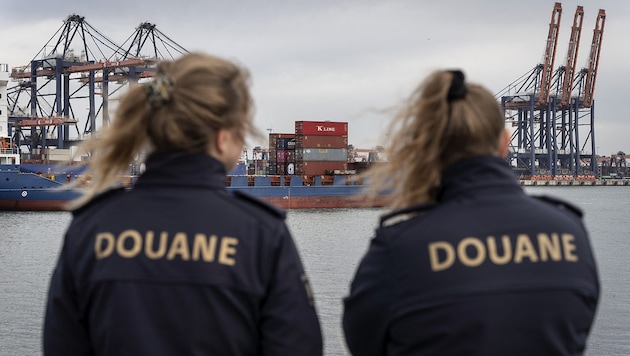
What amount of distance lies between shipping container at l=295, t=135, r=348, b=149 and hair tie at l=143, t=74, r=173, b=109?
41752 millimetres

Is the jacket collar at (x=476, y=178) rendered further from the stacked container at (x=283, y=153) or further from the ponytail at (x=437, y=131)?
the stacked container at (x=283, y=153)

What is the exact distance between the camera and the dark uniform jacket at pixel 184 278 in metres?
1.66

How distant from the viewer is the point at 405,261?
1.64 metres

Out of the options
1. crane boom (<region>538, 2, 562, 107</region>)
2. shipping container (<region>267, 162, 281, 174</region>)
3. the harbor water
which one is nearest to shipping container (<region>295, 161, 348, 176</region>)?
shipping container (<region>267, 162, 281, 174</region>)

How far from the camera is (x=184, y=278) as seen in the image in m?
1.66

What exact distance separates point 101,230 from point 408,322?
28.2 inches

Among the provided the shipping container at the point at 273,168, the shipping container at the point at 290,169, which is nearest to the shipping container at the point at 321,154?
the shipping container at the point at 290,169

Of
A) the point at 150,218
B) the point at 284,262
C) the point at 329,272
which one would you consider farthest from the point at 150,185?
the point at 329,272

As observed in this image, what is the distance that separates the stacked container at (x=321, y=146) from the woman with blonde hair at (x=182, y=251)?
41.4 m

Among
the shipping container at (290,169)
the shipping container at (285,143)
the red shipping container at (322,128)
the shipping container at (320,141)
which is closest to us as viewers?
the shipping container at (320,141)

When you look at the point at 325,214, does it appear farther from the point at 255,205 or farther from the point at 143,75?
the point at 255,205

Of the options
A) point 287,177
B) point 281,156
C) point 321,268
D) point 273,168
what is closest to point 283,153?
point 281,156

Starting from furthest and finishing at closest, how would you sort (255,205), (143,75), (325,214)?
(143,75), (325,214), (255,205)

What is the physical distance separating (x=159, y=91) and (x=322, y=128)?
139ft
